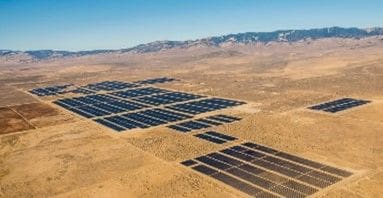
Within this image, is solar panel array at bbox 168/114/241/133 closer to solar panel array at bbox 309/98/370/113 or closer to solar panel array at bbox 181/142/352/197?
solar panel array at bbox 181/142/352/197

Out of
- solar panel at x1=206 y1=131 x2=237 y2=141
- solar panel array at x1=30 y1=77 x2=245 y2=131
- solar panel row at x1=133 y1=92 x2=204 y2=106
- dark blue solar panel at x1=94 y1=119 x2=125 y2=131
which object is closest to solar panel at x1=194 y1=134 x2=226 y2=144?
solar panel at x1=206 y1=131 x2=237 y2=141

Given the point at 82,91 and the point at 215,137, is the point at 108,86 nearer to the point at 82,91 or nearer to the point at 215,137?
the point at 82,91

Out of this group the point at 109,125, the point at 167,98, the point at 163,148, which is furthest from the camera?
the point at 167,98

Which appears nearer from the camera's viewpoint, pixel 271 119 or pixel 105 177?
pixel 105 177

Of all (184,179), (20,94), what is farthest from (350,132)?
(20,94)

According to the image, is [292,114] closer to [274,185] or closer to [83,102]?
[274,185]

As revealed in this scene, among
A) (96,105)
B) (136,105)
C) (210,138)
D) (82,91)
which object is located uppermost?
(210,138)

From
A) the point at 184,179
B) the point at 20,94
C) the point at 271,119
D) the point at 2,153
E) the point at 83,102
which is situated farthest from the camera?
the point at 20,94

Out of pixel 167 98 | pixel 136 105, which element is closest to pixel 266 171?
pixel 136 105
